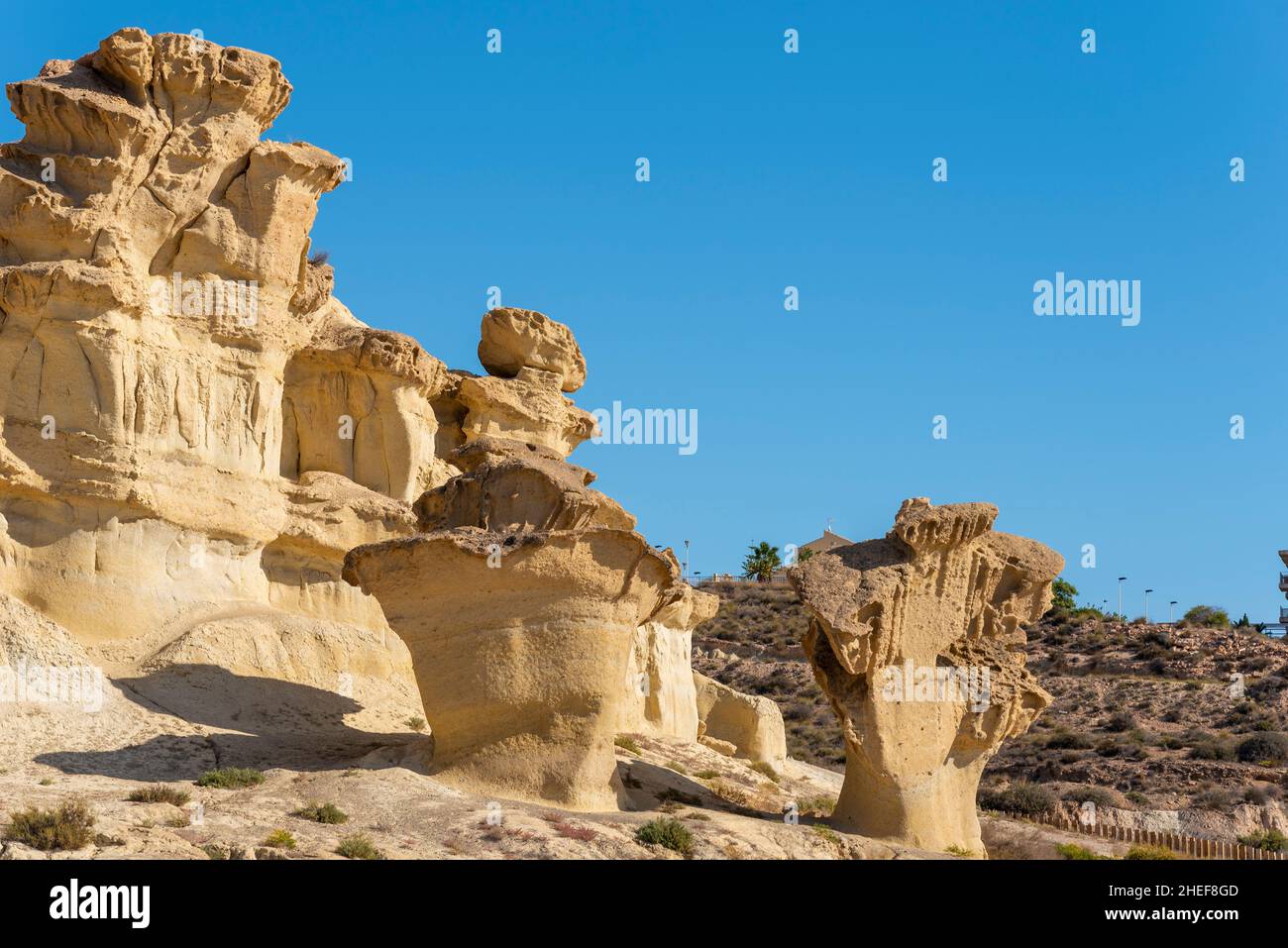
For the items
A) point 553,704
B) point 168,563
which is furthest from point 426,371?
point 553,704

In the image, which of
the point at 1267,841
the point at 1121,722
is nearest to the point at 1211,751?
the point at 1121,722

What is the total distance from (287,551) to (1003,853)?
12087 millimetres

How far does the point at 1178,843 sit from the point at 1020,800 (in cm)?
663

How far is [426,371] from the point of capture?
2911cm

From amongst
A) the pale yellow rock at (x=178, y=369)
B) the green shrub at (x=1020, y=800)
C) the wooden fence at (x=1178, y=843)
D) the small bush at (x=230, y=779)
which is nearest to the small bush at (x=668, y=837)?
the small bush at (x=230, y=779)

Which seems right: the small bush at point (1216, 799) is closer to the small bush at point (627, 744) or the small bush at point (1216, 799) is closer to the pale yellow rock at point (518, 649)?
the small bush at point (627, 744)

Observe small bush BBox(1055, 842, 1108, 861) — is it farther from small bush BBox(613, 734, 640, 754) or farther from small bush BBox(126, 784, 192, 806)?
small bush BBox(126, 784, 192, 806)

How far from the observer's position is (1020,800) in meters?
34.9

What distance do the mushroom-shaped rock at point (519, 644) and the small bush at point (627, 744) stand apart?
4.69m

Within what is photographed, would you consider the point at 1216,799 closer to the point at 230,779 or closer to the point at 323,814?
the point at 230,779

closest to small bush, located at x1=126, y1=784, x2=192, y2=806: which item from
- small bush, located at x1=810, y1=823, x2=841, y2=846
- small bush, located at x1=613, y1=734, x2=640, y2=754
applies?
small bush, located at x1=810, y1=823, x2=841, y2=846

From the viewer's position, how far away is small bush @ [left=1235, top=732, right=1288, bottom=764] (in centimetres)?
4012

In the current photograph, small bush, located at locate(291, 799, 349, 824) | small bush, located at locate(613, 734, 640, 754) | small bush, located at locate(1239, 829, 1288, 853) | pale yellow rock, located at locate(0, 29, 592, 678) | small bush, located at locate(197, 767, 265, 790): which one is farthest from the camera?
small bush, located at locate(1239, 829, 1288, 853)

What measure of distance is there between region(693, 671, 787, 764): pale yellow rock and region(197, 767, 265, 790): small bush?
14341 mm
